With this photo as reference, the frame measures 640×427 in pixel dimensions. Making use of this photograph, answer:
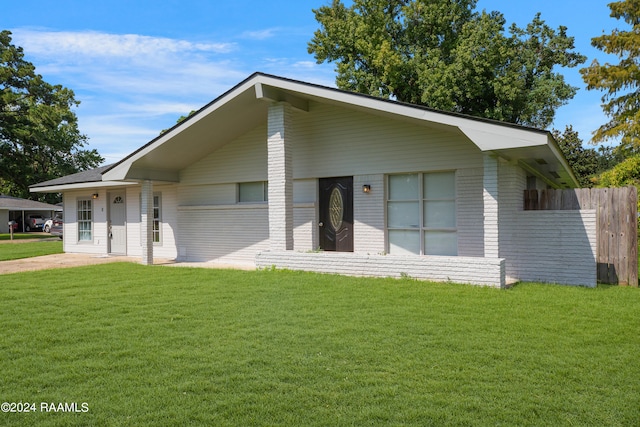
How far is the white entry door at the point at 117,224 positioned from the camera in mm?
15445

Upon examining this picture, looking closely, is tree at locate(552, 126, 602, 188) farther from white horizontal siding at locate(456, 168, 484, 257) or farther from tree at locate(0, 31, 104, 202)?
tree at locate(0, 31, 104, 202)

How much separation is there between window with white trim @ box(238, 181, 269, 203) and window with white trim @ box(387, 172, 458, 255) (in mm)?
3661

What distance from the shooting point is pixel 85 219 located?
1681cm

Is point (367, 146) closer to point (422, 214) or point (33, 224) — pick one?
point (422, 214)

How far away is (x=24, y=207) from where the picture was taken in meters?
35.9

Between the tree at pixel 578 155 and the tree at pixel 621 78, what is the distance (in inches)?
428

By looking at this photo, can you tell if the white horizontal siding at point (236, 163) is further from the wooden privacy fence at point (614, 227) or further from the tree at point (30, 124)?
the tree at point (30, 124)

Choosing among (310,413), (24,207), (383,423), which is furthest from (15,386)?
(24,207)

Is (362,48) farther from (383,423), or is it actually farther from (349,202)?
(383,423)

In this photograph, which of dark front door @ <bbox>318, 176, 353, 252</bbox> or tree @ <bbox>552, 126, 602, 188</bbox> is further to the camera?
tree @ <bbox>552, 126, 602, 188</bbox>

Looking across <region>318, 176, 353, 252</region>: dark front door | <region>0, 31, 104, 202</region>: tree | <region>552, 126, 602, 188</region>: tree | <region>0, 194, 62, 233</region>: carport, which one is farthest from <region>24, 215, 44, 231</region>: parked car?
<region>552, 126, 602, 188</region>: tree

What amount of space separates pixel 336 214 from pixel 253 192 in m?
2.75

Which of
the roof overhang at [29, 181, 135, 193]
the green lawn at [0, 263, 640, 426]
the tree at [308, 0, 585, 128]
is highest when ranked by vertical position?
the tree at [308, 0, 585, 128]

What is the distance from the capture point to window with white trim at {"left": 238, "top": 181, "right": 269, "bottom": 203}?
40.7 ft
